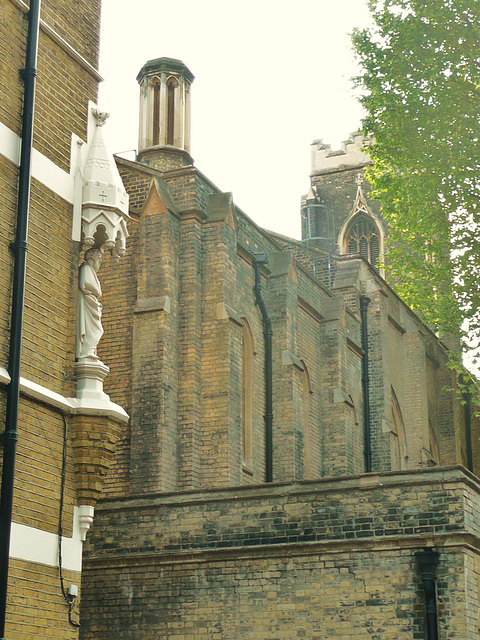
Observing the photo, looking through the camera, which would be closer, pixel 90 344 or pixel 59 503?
pixel 59 503

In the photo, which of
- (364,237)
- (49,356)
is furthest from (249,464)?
(364,237)

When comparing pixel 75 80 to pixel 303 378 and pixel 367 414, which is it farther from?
pixel 367 414

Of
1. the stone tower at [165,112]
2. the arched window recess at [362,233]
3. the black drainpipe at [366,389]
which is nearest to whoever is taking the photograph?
the stone tower at [165,112]

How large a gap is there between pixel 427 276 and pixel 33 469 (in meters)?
13.2

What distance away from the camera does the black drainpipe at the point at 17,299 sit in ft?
30.8

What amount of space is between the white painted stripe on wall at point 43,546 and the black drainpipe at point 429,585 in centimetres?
525

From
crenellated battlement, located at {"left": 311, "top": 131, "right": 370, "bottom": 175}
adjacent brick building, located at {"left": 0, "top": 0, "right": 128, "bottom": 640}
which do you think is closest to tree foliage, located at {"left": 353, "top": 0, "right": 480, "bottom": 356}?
adjacent brick building, located at {"left": 0, "top": 0, "right": 128, "bottom": 640}

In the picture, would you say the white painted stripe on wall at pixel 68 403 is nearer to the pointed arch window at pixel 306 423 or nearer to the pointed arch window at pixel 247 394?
the pointed arch window at pixel 247 394

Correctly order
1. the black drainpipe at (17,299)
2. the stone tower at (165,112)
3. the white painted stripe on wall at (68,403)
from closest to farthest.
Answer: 1. the black drainpipe at (17,299)
2. the white painted stripe on wall at (68,403)
3. the stone tower at (165,112)

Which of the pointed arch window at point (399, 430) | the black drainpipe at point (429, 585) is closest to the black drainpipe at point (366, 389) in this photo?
the pointed arch window at point (399, 430)

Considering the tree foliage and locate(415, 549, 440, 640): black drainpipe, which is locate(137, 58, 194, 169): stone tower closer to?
the tree foliage

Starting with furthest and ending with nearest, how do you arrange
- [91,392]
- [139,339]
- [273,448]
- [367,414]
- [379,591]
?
[367,414] → [273,448] → [139,339] → [379,591] → [91,392]

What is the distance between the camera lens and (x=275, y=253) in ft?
81.1

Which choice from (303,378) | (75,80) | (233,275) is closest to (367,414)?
(303,378)
